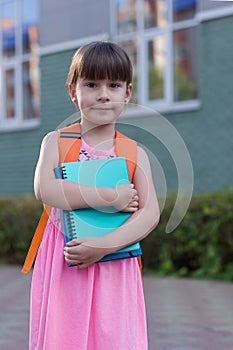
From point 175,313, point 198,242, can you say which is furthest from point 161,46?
point 175,313

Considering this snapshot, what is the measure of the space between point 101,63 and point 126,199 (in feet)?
1.72

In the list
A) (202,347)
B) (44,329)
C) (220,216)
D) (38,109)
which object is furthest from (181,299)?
(38,109)

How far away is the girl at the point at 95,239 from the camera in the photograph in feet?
8.13

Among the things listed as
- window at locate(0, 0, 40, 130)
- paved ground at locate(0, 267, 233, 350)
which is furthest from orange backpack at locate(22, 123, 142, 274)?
window at locate(0, 0, 40, 130)

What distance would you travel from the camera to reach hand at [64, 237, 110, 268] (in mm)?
2436

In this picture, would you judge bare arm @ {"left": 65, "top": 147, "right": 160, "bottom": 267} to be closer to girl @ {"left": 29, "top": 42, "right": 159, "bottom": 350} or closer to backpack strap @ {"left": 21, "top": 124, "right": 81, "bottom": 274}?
girl @ {"left": 29, "top": 42, "right": 159, "bottom": 350}

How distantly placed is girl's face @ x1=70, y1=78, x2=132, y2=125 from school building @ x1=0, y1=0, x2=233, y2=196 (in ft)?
17.6

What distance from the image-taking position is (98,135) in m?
2.62

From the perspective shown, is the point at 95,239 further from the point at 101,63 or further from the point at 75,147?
the point at 101,63

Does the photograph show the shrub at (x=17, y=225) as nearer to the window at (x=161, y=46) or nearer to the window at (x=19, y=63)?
the window at (x=161, y=46)

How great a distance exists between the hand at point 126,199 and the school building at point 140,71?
545cm

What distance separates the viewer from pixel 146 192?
2.58 meters

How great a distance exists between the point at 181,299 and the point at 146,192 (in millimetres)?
4167

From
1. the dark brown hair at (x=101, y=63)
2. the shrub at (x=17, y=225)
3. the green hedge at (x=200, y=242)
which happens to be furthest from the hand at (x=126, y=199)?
the shrub at (x=17, y=225)
